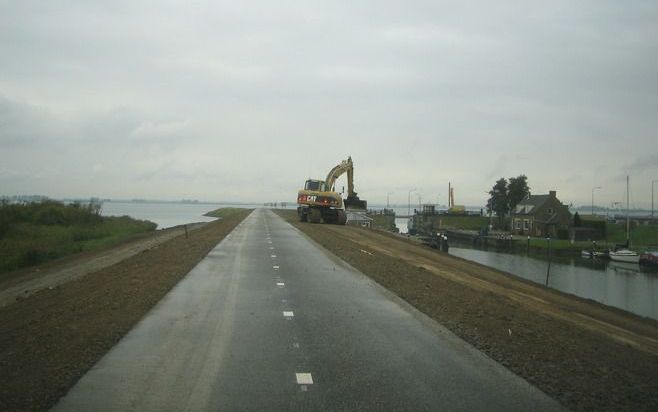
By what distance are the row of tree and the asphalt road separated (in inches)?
4864

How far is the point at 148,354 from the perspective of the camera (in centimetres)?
846

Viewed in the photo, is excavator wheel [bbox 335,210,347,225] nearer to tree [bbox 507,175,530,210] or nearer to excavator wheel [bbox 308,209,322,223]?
excavator wheel [bbox 308,209,322,223]

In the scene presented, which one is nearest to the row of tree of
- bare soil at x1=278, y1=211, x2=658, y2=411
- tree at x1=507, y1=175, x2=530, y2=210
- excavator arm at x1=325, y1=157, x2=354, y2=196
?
tree at x1=507, y1=175, x2=530, y2=210

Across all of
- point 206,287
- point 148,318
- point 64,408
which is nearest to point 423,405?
point 64,408

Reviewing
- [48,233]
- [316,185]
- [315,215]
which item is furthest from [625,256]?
[48,233]

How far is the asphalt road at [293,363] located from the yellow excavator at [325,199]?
124 feet

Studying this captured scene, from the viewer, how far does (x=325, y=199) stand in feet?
169

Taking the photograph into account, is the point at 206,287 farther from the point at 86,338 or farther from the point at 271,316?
the point at 86,338

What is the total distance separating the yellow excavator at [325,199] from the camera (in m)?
51.7

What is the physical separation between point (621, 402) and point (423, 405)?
7.95 feet

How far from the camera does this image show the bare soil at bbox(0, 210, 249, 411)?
688 centimetres

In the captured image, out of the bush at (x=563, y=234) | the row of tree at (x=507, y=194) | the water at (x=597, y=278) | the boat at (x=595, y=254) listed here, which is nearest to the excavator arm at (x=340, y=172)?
the water at (x=597, y=278)

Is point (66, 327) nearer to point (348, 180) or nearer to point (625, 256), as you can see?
point (348, 180)

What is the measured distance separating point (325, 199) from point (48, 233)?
23421mm
